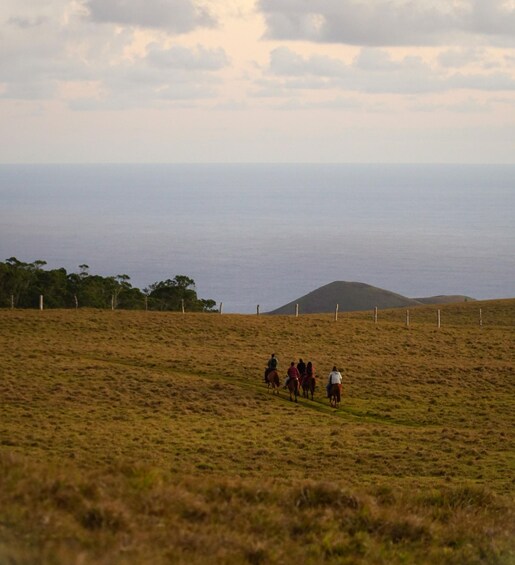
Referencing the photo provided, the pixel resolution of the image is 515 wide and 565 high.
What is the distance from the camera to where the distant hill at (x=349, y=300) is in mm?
120312

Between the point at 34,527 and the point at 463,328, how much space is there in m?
54.5

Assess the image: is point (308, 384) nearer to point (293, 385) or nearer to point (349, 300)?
point (293, 385)

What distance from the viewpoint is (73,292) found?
7844cm

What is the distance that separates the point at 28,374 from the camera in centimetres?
3928

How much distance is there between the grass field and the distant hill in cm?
4650

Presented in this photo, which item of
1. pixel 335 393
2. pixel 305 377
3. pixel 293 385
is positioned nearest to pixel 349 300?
pixel 305 377

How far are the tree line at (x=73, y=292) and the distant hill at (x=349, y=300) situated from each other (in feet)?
114

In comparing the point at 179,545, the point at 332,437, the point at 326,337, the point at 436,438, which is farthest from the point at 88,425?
the point at 326,337

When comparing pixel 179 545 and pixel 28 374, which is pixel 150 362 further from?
pixel 179 545

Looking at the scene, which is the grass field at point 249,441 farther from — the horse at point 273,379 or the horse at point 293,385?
the horse at point 273,379

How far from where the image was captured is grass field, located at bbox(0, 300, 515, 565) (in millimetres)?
12195

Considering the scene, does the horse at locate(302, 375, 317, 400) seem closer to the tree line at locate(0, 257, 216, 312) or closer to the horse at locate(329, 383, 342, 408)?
the horse at locate(329, 383, 342, 408)

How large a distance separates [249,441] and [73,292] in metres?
52.5

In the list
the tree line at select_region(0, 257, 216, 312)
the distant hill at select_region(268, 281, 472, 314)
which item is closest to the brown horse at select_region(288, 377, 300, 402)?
the tree line at select_region(0, 257, 216, 312)
